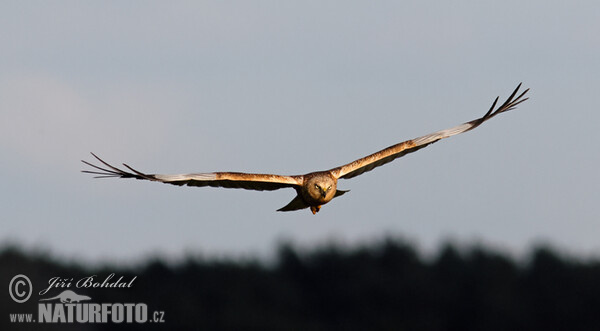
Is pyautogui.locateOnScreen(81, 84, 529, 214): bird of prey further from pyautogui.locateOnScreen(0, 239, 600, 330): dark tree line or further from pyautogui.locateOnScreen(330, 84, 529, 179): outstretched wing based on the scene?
pyautogui.locateOnScreen(0, 239, 600, 330): dark tree line

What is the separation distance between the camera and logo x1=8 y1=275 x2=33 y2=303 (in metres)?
43.9

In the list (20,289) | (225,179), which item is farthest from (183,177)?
(20,289)

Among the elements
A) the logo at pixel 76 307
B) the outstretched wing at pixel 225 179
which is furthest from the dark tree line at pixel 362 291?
the outstretched wing at pixel 225 179

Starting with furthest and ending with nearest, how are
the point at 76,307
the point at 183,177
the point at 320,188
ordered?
the point at 76,307
the point at 320,188
the point at 183,177

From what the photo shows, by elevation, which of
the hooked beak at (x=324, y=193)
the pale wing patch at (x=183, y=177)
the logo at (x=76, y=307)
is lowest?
the hooked beak at (x=324, y=193)

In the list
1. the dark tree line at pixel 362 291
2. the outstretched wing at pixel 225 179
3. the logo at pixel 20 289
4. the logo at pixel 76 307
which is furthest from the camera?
the dark tree line at pixel 362 291

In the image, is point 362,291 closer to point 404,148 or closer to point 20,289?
point 20,289

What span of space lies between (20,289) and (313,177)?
26.6 m

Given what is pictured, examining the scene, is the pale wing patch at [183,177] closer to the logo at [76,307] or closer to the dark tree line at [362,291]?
the logo at [76,307]

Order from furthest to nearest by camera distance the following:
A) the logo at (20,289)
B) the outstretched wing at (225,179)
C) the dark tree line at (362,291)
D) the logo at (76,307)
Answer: the dark tree line at (362,291) < the logo at (20,289) < the logo at (76,307) < the outstretched wing at (225,179)

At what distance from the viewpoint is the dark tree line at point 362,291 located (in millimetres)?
52969

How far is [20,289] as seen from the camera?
148 ft

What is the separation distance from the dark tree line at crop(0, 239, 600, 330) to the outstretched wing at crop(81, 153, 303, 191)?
28.7 metres

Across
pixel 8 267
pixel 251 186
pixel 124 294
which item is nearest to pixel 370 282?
pixel 124 294
